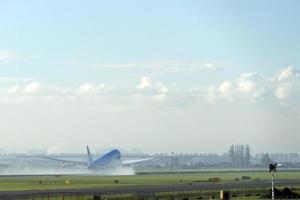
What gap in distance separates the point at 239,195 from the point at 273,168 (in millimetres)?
29428

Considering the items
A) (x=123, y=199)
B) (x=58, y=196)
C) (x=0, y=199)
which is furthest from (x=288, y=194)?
(x=0, y=199)

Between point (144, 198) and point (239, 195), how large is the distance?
632 inches

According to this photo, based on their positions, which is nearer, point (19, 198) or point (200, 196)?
point (19, 198)

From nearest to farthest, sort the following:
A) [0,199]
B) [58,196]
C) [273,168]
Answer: [273,168]
[0,199]
[58,196]

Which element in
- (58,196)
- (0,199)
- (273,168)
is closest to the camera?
(273,168)

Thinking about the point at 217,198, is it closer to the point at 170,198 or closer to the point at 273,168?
the point at 170,198

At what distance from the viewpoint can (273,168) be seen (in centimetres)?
7238

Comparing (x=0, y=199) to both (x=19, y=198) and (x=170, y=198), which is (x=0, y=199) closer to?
(x=19, y=198)

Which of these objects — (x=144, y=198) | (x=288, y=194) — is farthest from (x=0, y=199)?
(x=288, y=194)

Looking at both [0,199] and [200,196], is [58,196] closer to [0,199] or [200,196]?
[0,199]

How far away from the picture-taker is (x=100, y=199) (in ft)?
294

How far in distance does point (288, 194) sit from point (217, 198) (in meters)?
12.2

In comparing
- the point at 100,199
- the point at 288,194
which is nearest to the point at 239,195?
the point at 288,194

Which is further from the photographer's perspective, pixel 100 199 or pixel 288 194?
pixel 288 194
